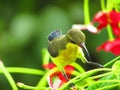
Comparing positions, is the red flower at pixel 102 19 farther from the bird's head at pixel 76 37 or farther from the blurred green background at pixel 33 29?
the blurred green background at pixel 33 29

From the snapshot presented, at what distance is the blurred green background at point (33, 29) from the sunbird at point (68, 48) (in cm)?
88

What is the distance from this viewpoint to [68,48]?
819mm

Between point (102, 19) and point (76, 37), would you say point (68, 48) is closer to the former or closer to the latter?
point (76, 37)

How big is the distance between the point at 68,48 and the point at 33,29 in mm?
1002

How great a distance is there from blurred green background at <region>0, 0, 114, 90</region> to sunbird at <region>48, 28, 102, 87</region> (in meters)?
0.88

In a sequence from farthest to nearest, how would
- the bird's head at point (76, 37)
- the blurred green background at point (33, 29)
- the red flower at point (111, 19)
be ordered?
1. the blurred green background at point (33, 29)
2. the red flower at point (111, 19)
3. the bird's head at point (76, 37)

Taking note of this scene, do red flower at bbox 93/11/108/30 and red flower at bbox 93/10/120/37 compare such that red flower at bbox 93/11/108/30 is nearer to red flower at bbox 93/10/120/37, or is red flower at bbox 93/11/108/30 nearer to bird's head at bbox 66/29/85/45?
red flower at bbox 93/10/120/37

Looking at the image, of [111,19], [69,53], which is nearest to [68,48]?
[69,53]

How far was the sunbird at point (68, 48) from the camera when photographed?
2.63ft

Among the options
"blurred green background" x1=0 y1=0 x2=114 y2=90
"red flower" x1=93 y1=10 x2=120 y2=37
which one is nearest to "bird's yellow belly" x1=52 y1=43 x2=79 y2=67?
"red flower" x1=93 y1=10 x2=120 y2=37

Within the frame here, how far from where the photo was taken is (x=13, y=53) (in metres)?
1.88

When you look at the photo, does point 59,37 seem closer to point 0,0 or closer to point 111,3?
point 111,3

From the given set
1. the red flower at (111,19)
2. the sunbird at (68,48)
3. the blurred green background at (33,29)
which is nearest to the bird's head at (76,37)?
the sunbird at (68,48)

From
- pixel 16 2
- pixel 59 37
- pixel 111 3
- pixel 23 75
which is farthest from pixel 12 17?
pixel 59 37
